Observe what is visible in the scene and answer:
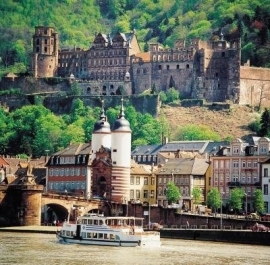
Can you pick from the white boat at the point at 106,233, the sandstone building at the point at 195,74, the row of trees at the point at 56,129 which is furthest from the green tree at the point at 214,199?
the sandstone building at the point at 195,74

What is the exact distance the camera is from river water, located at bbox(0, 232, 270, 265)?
9700 cm

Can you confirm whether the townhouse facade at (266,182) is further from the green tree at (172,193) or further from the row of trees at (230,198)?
the green tree at (172,193)

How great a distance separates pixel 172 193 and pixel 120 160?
5663 millimetres

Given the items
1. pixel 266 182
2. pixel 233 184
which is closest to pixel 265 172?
pixel 266 182

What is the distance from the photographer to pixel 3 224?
130 meters

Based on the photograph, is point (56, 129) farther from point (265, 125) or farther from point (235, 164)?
point (235, 164)

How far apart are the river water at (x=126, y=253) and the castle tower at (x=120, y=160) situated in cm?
2484

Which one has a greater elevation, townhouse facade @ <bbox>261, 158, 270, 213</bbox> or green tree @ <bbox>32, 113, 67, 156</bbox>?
green tree @ <bbox>32, 113, 67, 156</bbox>

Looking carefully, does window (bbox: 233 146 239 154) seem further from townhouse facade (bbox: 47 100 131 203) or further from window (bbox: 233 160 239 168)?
townhouse facade (bbox: 47 100 131 203)

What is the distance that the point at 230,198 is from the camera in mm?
139125

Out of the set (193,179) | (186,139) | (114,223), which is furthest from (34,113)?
(114,223)

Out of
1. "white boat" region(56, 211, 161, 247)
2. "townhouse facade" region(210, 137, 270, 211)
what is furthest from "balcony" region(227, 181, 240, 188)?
"white boat" region(56, 211, 161, 247)

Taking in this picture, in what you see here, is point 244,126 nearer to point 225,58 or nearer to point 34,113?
point 225,58

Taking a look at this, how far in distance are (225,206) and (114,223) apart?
26414 millimetres
